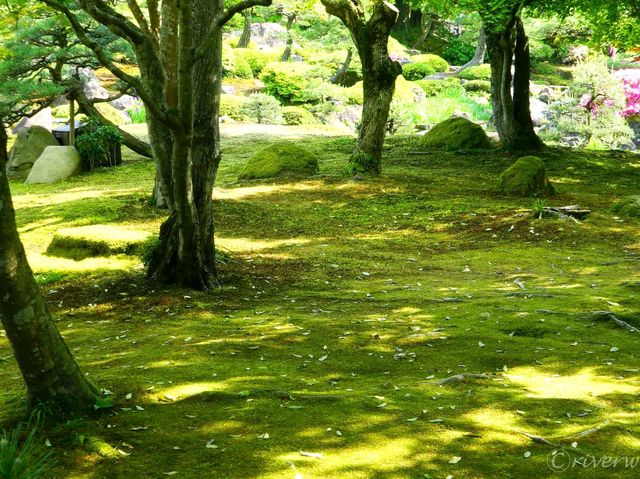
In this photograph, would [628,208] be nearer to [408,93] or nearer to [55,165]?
[55,165]

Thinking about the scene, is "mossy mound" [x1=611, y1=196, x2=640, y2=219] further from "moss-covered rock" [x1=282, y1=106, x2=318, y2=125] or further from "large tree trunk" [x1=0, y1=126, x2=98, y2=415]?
"moss-covered rock" [x1=282, y1=106, x2=318, y2=125]

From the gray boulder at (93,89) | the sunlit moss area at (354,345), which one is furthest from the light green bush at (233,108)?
the sunlit moss area at (354,345)

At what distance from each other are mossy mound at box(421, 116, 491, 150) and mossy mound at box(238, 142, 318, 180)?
442 centimetres

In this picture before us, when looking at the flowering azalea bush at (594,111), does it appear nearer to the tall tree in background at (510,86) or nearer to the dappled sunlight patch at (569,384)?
the tall tree in background at (510,86)

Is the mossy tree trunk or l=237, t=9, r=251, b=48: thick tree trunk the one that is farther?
l=237, t=9, r=251, b=48: thick tree trunk

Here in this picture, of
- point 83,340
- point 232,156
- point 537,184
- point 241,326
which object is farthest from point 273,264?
point 232,156

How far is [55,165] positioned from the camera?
15.9 metres

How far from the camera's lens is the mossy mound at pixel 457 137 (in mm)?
17922

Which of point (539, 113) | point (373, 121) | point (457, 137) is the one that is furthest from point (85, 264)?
point (539, 113)

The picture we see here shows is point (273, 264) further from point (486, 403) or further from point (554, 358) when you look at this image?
point (486, 403)

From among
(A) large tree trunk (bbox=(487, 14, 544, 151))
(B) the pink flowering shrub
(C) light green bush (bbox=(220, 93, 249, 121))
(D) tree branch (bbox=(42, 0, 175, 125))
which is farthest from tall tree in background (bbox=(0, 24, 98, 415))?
(B) the pink flowering shrub

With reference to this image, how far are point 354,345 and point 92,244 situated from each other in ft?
13.8

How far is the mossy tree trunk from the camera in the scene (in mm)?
13656

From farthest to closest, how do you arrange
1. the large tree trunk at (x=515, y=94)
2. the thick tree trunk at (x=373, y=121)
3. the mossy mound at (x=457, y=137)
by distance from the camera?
the mossy mound at (x=457, y=137) → the large tree trunk at (x=515, y=94) → the thick tree trunk at (x=373, y=121)
